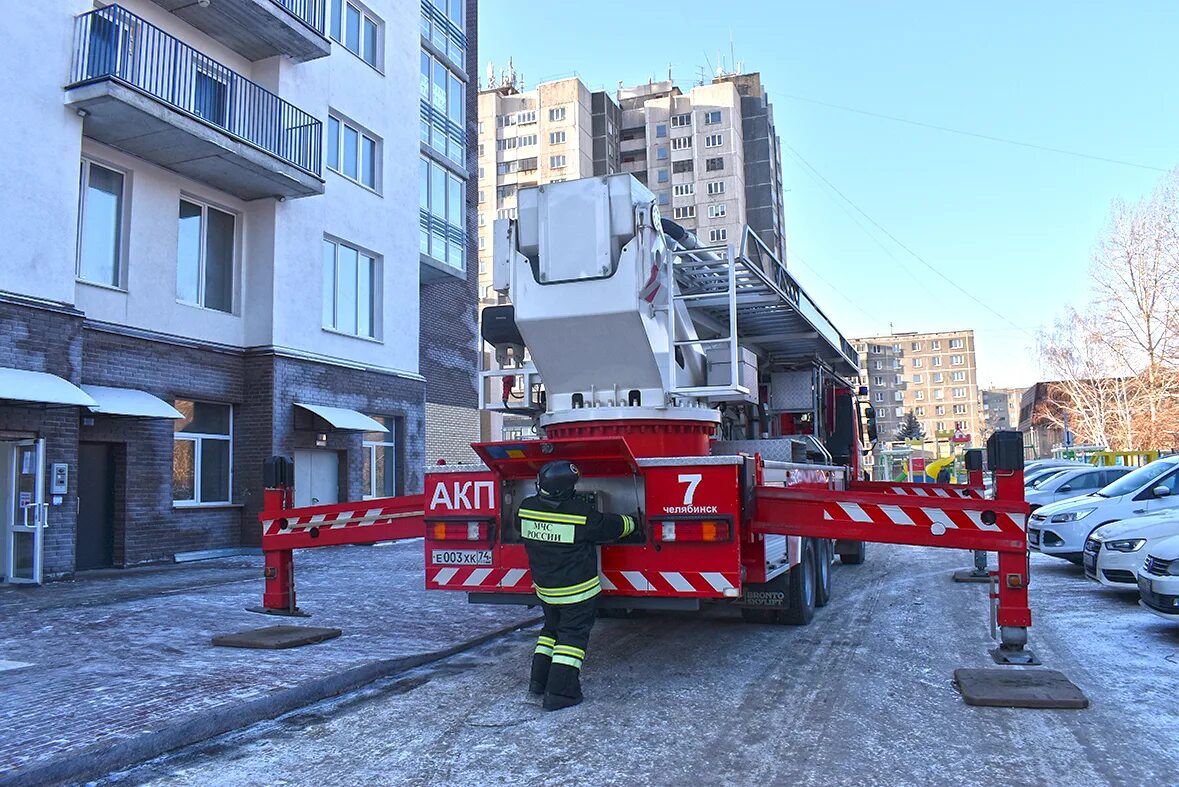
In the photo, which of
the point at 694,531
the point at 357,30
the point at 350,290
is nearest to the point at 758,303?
the point at 694,531

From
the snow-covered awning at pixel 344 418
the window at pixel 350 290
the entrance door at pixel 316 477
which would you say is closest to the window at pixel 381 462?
the entrance door at pixel 316 477

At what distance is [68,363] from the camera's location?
40.2ft

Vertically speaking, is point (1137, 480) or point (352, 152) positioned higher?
point (352, 152)

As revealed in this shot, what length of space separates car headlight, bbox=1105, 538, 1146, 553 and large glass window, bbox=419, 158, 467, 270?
56.4 feet

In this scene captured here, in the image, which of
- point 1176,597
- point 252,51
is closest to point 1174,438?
point 1176,597

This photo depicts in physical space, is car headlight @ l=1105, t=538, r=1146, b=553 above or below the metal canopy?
below

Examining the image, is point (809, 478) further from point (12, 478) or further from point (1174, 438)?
point (1174, 438)

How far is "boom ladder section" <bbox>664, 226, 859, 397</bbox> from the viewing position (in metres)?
7.02

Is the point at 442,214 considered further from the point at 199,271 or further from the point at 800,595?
the point at 800,595

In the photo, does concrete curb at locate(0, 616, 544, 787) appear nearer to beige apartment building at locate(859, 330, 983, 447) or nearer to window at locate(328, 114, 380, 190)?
window at locate(328, 114, 380, 190)

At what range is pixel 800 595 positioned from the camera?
8.15 metres

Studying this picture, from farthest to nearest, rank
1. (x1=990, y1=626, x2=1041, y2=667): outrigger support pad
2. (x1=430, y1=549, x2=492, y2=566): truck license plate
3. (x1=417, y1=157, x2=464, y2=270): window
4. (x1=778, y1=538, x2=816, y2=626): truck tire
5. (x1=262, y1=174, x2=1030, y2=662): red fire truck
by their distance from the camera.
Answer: (x1=417, y1=157, x2=464, y2=270): window → (x1=778, y1=538, x2=816, y2=626): truck tire → (x1=430, y1=549, x2=492, y2=566): truck license plate → (x1=990, y1=626, x2=1041, y2=667): outrigger support pad → (x1=262, y1=174, x2=1030, y2=662): red fire truck

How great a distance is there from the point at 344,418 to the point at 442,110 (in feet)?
36.4

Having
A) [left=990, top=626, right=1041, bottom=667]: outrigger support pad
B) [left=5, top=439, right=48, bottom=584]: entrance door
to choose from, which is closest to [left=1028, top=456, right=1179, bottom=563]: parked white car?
[left=990, top=626, right=1041, bottom=667]: outrigger support pad
